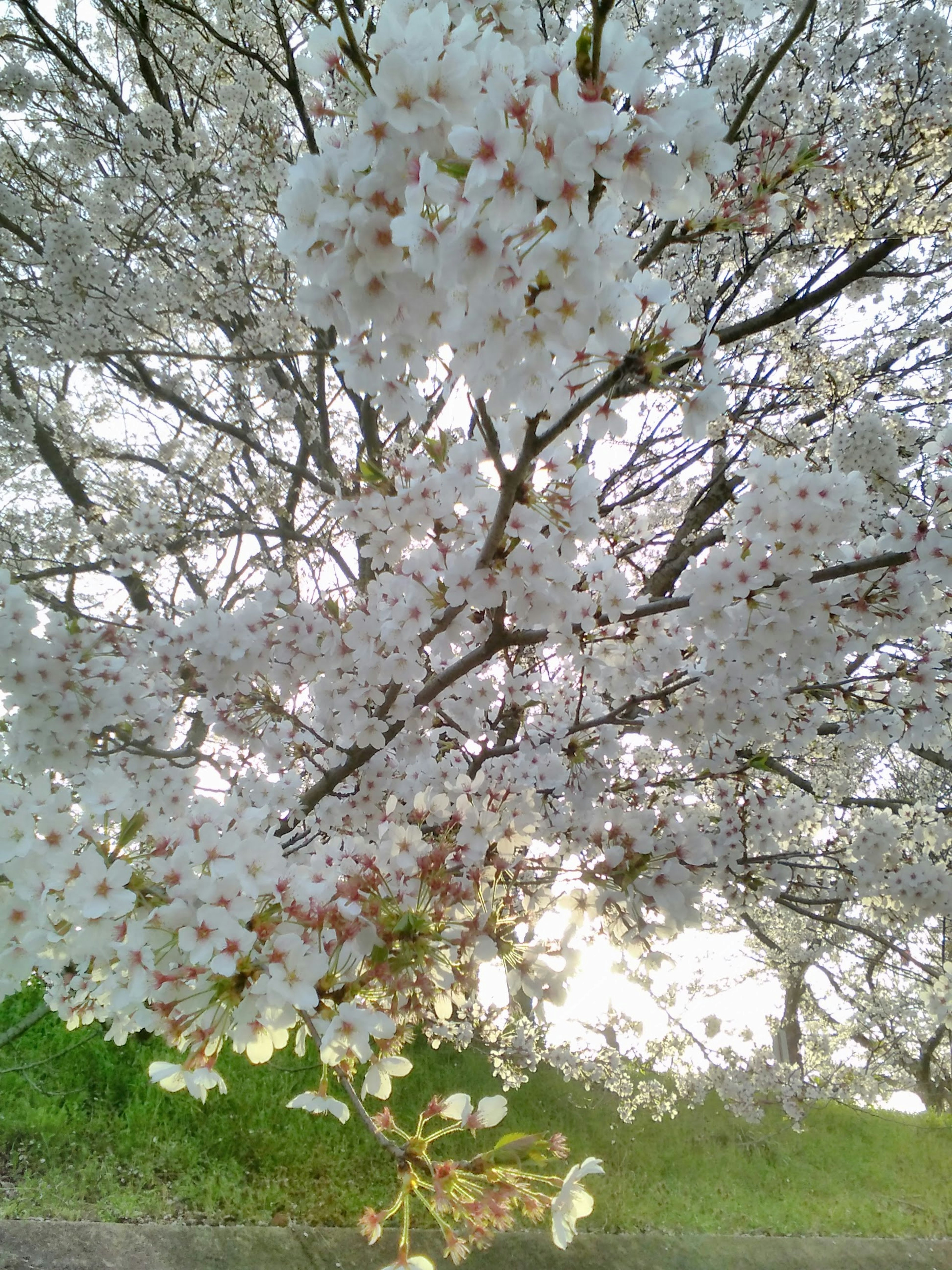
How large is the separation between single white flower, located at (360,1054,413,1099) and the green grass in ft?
13.3

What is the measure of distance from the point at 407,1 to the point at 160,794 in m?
2.71

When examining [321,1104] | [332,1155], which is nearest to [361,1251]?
[332,1155]

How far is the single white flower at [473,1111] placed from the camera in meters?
1.41

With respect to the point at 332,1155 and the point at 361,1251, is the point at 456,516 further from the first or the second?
the point at 332,1155

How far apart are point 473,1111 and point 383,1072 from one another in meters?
0.25

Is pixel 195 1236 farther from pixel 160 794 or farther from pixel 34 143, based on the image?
pixel 34 143

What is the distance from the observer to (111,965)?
129 cm

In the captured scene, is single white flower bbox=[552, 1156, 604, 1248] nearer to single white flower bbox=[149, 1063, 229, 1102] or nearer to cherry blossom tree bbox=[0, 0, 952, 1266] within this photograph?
cherry blossom tree bbox=[0, 0, 952, 1266]

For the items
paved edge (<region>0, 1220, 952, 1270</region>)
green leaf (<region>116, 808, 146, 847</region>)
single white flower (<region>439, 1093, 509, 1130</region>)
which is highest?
green leaf (<region>116, 808, 146, 847</region>)

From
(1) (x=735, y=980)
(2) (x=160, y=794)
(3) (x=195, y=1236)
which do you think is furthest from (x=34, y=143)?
(1) (x=735, y=980)

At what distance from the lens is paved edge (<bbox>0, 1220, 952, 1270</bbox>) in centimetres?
345

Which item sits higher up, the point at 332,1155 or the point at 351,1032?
the point at 351,1032

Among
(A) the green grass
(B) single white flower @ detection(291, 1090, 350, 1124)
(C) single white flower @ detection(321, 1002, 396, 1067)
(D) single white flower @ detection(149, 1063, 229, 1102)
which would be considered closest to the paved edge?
(A) the green grass

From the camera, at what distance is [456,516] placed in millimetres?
2162
